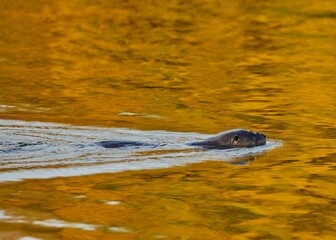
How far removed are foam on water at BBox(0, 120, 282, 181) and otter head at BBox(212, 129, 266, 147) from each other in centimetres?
10

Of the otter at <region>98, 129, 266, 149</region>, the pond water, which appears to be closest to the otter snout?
the otter at <region>98, 129, 266, 149</region>

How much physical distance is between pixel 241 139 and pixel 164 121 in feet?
6.58

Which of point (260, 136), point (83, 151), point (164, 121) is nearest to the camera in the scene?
point (83, 151)

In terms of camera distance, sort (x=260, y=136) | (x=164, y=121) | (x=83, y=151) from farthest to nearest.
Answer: (x=164, y=121), (x=260, y=136), (x=83, y=151)

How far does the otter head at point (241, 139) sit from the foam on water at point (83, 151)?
0.34ft

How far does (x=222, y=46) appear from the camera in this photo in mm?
27203

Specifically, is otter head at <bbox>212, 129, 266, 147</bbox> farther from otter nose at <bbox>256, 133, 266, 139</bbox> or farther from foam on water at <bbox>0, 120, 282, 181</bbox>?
foam on water at <bbox>0, 120, 282, 181</bbox>

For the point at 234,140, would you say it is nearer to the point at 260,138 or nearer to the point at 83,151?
the point at 260,138

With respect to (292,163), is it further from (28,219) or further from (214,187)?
(28,219)

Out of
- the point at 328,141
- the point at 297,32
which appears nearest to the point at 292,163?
the point at 328,141

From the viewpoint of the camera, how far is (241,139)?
1535 centimetres

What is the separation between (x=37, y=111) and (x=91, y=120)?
1164mm

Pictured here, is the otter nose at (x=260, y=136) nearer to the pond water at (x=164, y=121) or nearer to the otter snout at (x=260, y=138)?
the otter snout at (x=260, y=138)

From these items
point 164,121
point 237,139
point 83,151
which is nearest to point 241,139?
point 237,139
